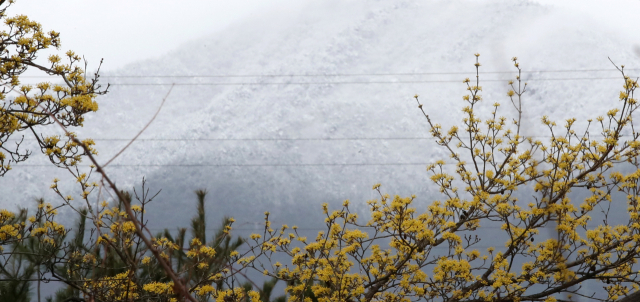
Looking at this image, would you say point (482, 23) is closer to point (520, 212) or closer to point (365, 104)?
point (365, 104)

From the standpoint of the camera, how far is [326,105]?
22.1 m

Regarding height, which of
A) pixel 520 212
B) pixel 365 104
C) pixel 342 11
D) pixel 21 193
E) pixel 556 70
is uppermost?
pixel 342 11

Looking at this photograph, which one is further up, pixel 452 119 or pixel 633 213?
pixel 452 119

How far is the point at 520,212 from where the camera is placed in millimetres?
2137

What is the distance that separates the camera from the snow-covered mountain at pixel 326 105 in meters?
19.2

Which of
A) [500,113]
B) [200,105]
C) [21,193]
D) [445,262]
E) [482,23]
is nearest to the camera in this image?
[445,262]

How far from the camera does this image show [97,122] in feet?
73.3

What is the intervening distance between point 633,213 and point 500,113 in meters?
20.2

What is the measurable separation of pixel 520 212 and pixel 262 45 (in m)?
26.5

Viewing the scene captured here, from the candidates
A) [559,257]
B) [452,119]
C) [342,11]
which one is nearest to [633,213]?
[559,257]

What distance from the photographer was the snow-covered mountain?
19.2 meters

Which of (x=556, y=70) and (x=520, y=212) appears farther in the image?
(x=556, y=70)

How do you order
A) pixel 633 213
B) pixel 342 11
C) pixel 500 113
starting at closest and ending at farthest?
pixel 633 213
pixel 500 113
pixel 342 11

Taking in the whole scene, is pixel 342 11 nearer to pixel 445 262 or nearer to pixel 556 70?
pixel 556 70
